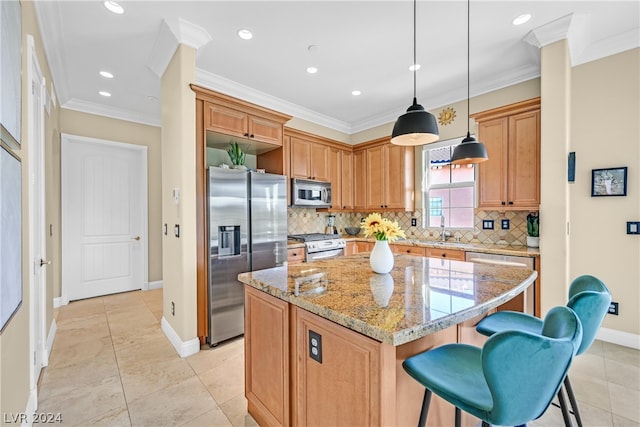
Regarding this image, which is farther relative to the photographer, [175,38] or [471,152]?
[175,38]

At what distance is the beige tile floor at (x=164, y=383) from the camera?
181 centimetres

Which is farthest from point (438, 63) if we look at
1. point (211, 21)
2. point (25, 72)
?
point (25, 72)

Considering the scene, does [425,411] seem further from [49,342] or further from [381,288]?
[49,342]

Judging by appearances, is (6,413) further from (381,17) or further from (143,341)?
(381,17)

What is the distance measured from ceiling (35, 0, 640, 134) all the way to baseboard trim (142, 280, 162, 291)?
2936mm

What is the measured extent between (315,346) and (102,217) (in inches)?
184

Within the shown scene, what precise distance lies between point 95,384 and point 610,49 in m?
5.46

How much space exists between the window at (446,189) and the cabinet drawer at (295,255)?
1.98m

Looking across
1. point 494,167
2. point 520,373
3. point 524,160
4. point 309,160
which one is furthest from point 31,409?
point 524,160

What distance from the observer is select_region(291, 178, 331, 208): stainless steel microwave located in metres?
4.07

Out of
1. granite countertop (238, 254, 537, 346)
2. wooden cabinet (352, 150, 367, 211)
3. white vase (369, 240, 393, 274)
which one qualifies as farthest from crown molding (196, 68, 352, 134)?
white vase (369, 240, 393, 274)

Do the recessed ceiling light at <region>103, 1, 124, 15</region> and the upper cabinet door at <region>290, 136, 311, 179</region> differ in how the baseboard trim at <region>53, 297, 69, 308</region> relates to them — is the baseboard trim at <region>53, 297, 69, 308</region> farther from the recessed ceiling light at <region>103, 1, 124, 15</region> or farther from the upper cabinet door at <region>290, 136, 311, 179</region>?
the recessed ceiling light at <region>103, 1, 124, 15</region>

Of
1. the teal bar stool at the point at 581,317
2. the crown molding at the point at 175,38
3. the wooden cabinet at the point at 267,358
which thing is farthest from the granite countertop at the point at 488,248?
the crown molding at the point at 175,38

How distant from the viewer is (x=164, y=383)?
218 centimetres
